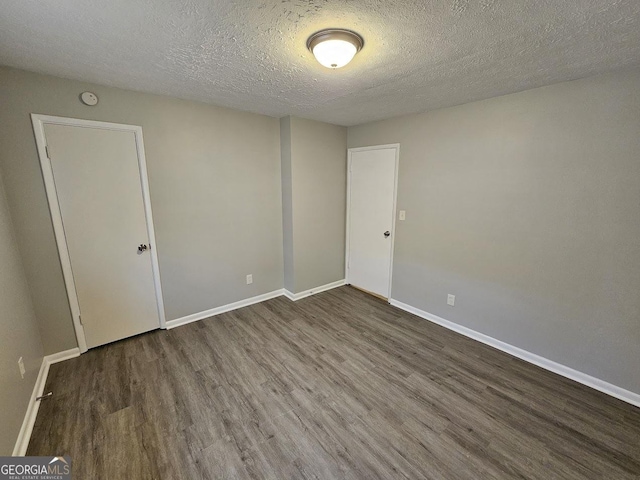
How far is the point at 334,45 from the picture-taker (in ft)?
4.83

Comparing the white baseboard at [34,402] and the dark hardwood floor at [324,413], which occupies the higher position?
the white baseboard at [34,402]

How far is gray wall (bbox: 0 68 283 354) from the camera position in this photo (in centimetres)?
209

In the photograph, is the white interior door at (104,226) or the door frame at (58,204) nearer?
the door frame at (58,204)

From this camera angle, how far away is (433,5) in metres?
1.24

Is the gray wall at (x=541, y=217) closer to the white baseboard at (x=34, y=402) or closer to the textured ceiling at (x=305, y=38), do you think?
the textured ceiling at (x=305, y=38)

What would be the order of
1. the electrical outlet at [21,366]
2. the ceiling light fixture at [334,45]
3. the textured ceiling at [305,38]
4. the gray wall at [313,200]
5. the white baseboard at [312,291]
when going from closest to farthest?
the textured ceiling at [305,38] → the ceiling light fixture at [334,45] → the electrical outlet at [21,366] → the gray wall at [313,200] → the white baseboard at [312,291]

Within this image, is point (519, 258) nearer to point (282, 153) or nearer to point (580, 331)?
point (580, 331)

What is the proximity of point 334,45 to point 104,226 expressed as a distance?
248cm

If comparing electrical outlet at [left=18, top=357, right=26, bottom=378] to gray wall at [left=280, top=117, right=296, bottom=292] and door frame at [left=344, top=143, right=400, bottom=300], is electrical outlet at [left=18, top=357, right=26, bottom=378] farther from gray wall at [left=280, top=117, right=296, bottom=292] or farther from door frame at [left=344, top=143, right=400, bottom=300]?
door frame at [left=344, top=143, right=400, bottom=300]

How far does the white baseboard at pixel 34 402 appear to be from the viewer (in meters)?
1.58

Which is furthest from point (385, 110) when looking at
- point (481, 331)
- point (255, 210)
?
point (481, 331)

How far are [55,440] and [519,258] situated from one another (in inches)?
146

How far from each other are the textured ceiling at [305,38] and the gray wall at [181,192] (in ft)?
0.85

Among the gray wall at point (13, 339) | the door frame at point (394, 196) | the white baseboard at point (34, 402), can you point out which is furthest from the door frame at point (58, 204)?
the door frame at point (394, 196)
